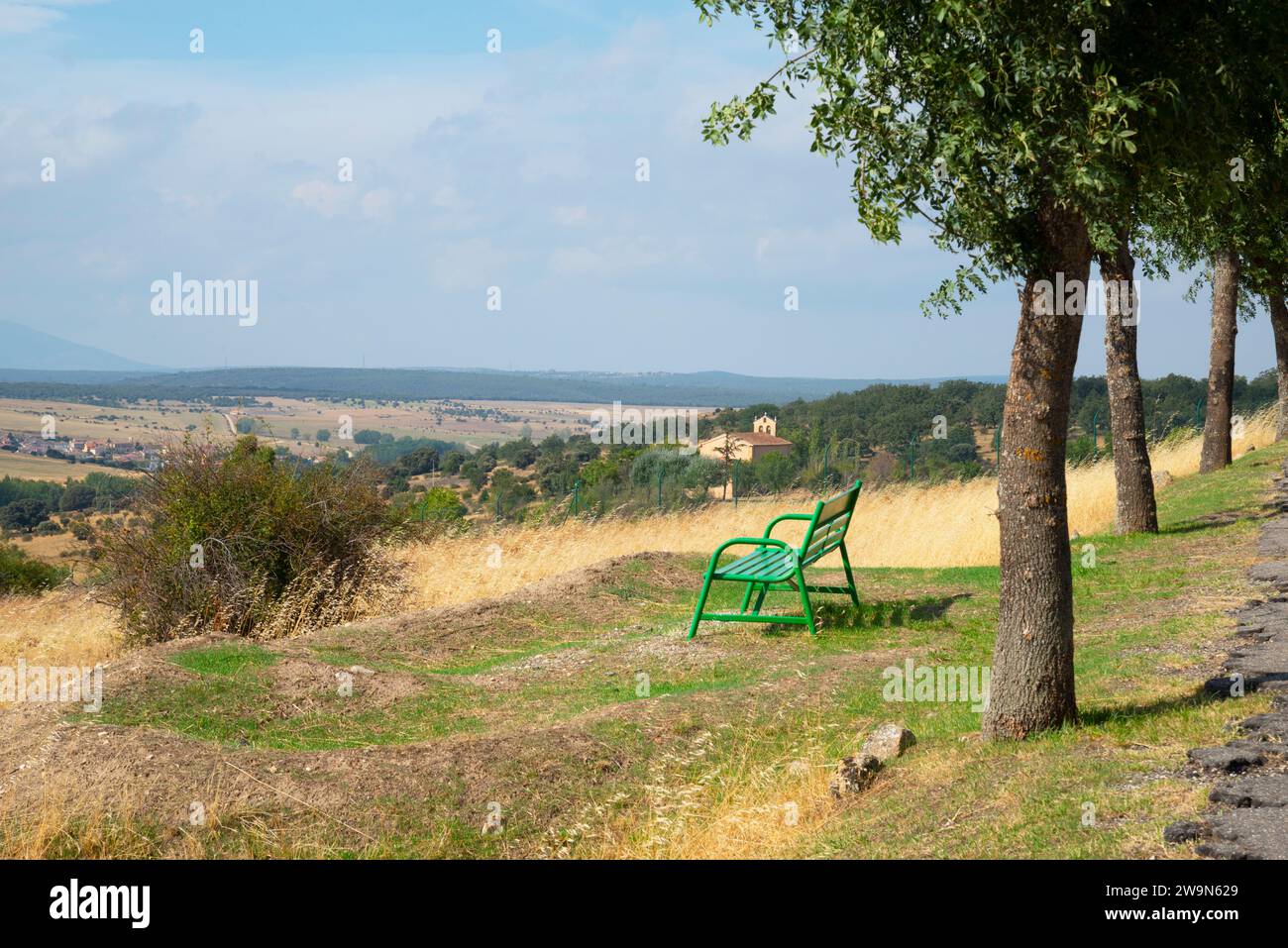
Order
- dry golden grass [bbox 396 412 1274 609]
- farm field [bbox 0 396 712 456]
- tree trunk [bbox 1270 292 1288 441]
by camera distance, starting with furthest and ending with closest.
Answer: farm field [bbox 0 396 712 456], tree trunk [bbox 1270 292 1288 441], dry golden grass [bbox 396 412 1274 609]

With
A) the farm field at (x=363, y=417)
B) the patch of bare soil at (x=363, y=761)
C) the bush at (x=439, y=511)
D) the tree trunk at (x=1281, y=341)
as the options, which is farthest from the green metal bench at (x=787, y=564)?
the farm field at (x=363, y=417)

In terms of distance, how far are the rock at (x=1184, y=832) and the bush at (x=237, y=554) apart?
10340 millimetres

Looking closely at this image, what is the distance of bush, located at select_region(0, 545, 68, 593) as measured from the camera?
2526cm

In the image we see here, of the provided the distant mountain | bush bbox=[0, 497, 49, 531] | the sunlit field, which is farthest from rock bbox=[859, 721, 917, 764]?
the distant mountain

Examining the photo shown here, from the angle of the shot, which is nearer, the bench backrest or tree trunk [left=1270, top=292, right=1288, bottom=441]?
the bench backrest

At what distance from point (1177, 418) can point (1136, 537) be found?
2282 cm

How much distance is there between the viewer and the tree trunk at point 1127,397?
13.6m

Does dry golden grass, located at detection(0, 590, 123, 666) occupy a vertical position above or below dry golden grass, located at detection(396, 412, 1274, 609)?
below

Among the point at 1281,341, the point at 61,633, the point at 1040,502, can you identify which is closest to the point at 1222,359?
the point at 1281,341

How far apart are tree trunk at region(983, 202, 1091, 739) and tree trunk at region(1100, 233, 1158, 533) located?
8.28m

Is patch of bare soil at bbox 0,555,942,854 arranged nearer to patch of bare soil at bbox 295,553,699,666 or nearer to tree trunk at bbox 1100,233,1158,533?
patch of bare soil at bbox 295,553,699,666

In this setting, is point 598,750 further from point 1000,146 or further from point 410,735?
point 1000,146
